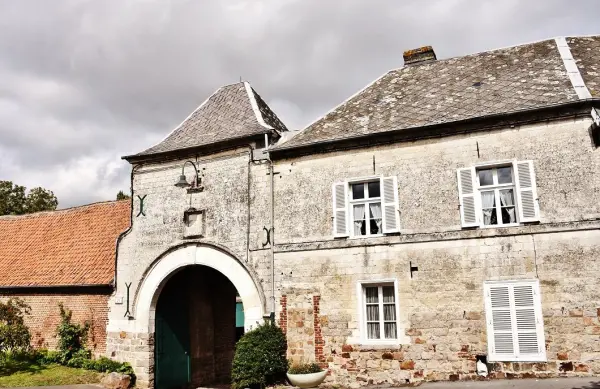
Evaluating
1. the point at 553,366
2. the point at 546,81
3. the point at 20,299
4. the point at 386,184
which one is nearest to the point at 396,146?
the point at 386,184

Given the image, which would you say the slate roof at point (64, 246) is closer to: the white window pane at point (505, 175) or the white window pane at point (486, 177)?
the white window pane at point (486, 177)

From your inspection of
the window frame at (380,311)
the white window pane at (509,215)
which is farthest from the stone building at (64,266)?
the white window pane at (509,215)

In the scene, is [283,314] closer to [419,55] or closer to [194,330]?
[194,330]

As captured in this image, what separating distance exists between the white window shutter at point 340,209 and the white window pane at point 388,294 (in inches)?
63.0

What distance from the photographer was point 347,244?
12.4 metres

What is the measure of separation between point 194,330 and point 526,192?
34.1 feet

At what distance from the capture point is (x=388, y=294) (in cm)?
1204

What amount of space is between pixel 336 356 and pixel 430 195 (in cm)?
437

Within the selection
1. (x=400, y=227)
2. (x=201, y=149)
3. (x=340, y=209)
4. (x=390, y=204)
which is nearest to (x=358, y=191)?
(x=340, y=209)

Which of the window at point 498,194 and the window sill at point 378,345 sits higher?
the window at point 498,194

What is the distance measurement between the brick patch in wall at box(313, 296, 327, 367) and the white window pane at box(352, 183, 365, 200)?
2649 millimetres

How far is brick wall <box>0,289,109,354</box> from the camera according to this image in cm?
1514

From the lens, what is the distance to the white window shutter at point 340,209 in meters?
12.5

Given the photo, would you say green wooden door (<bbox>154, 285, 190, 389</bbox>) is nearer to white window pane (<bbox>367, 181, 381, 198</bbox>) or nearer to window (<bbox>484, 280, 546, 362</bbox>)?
white window pane (<bbox>367, 181, 381, 198</bbox>)
